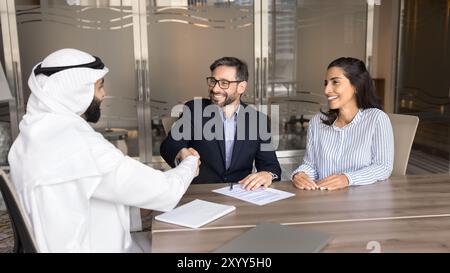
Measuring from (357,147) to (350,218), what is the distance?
0.80 metres

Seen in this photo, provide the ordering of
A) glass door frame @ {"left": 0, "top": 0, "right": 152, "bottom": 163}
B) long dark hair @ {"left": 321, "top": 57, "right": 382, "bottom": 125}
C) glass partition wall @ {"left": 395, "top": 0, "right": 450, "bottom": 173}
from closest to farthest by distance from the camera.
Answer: long dark hair @ {"left": 321, "top": 57, "right": 382, "bottom": 125} → glass door frame @ {"left": 0, "top": 0, "right": 152, "bottom": 163} → glass partition wall @ {"left": 395, "top": 0, "right": 450, "bottom": 173}

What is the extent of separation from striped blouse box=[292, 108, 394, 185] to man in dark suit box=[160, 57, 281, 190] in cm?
31

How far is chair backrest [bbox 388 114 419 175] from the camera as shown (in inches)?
109

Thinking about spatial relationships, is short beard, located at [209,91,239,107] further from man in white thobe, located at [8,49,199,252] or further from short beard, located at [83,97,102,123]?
man in white thobe, located at [8,49,199,252]

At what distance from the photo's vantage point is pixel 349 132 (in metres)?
2.54

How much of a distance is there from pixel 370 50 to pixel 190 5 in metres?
2.17

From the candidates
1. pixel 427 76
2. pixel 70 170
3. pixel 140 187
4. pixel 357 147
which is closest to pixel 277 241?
pixel 140 187

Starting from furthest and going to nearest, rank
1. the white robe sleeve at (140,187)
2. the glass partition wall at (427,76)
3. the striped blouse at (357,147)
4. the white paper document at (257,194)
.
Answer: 1. the glass partition wall at (427,76)
2. the striped blouse at (357,147)
3. the white paper document at (257,194)
4. the white robe sleeve at (140,187)

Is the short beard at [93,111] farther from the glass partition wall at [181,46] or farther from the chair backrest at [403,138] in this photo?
the glass partition wall at [181,46]

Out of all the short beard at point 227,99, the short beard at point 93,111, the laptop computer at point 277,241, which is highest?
the short beard at point 93,111

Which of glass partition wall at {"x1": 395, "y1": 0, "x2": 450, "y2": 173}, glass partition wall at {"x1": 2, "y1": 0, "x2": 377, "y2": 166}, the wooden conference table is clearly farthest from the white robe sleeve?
glass partition wall at {"x1": 395, "y1": 0, "x2": 450, "y2": 173}

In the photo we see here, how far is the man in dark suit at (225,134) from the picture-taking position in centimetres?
271

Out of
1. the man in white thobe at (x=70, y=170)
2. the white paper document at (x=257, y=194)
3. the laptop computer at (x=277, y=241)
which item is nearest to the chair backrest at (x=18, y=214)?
the man in white thobe at (x=70, y=170)

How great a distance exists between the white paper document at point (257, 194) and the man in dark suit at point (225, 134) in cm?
53
